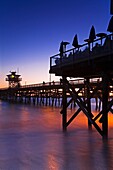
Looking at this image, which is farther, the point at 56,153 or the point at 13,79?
the point at 13,79

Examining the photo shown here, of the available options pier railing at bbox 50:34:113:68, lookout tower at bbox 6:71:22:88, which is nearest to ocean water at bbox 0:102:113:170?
pier railing at bbox 50:34:113:68

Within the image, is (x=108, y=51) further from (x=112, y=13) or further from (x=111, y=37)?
(x=112, y=13)

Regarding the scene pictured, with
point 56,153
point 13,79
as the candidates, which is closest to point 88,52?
point 56,153

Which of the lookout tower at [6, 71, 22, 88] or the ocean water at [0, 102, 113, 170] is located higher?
the lookout tower at [6, 71, 22, 88]

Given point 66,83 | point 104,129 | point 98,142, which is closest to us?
point 98,142

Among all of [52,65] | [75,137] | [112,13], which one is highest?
[112,13]

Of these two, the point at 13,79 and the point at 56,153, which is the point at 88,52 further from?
the point at 13,79

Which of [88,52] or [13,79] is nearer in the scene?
[88,52]

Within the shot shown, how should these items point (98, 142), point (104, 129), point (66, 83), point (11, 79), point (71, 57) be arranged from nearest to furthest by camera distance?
point (98, 142), point (104, 129), point (71, 57), point (66, 83), point (11, 79)

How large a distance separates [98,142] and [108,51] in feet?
14.8

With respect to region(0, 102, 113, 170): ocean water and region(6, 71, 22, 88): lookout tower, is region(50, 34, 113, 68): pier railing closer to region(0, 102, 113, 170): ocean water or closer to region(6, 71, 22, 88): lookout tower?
region(0, 102, 113, 170): ocean water

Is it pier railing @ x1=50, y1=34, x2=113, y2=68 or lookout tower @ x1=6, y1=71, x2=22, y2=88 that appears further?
lookout tower @ x1=6, y1=71, x2=22, y2=88

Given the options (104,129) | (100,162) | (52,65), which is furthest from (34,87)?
(100,162)

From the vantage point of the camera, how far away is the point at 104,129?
15.3 meters
